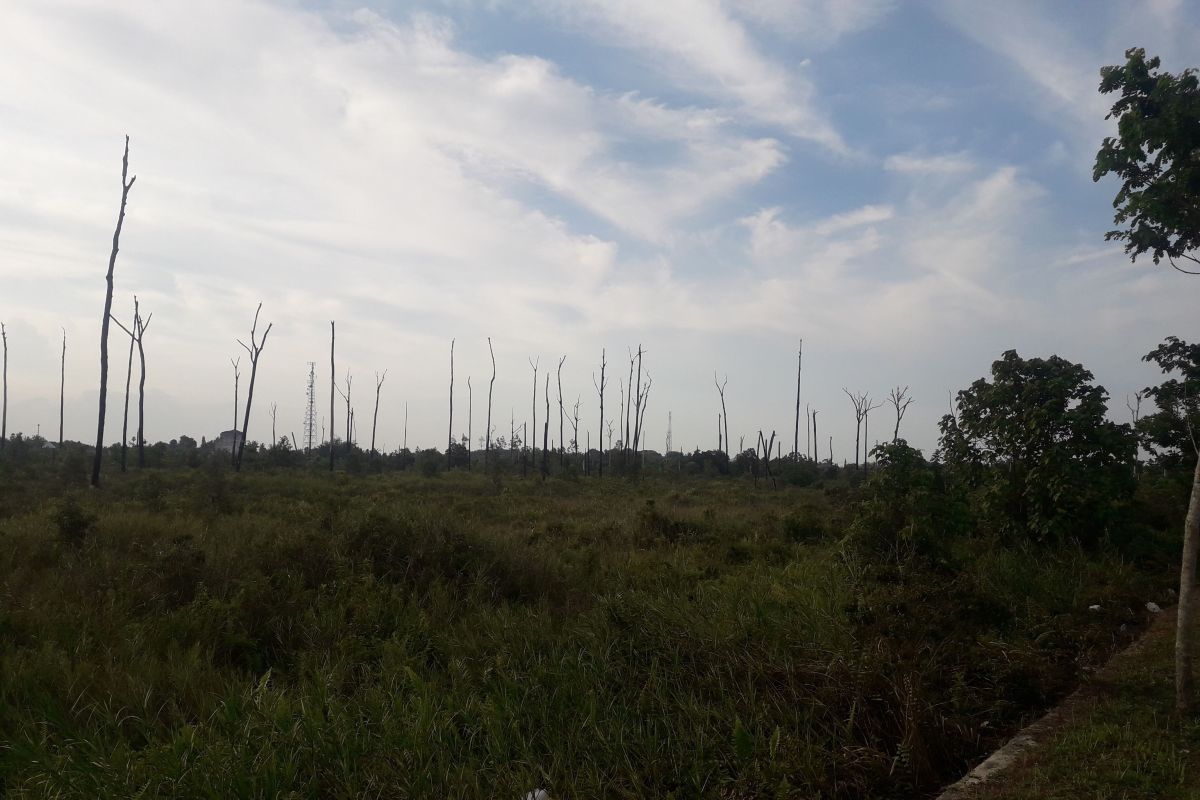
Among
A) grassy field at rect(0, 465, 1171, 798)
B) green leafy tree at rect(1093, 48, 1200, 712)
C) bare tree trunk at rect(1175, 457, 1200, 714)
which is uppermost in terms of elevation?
green leafy tree at rect(1093, 48, 1200, 712)

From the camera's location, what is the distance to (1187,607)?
15.6 feet

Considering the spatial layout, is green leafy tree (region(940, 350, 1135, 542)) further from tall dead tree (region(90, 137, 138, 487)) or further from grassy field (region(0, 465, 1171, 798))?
tall dead tree (region(90, 137, 138, 487))

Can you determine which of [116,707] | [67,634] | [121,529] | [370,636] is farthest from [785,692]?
[121,529]

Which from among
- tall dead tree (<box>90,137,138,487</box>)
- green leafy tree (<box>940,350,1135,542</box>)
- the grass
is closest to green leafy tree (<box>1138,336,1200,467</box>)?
green leafy tree (<box>940,350,1135,542</box>)

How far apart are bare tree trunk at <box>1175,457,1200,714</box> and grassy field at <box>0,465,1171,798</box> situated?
2.91 ft

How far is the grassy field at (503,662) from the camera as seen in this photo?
4.41m

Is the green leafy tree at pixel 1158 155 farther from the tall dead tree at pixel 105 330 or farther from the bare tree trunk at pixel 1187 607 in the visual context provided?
the tall dead tree at pixel 105 330

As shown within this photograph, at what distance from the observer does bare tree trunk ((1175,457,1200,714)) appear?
4.62 metres

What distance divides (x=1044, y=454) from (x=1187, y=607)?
23.3 ft

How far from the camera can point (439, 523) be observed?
10539mm

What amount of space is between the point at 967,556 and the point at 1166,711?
520 cm

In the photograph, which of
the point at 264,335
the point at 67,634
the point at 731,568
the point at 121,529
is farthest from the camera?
the point at 264,335

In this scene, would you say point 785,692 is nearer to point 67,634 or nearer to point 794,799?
point 794,799

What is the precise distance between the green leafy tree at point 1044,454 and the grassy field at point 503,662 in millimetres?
545
